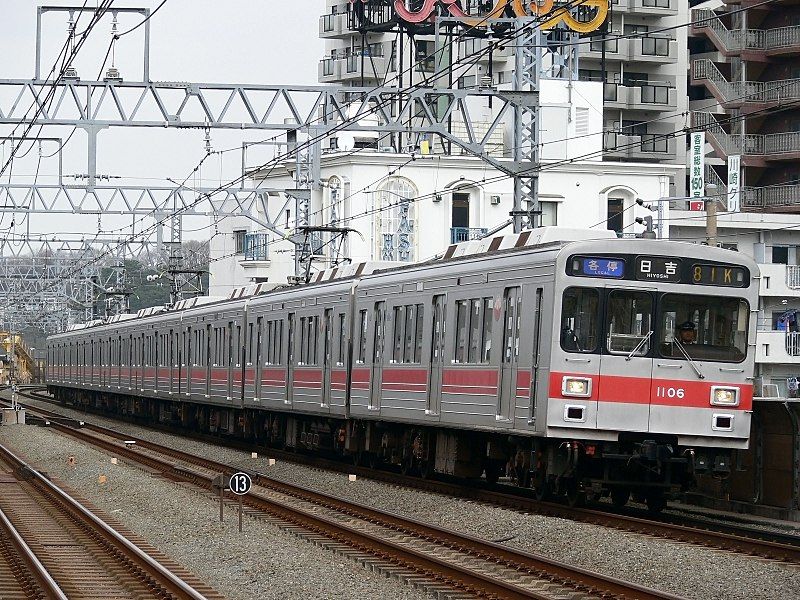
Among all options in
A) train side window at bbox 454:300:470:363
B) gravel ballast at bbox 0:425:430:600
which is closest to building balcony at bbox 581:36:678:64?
gravel ballast at bbox 0:425:430:600

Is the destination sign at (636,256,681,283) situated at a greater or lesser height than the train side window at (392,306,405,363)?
greater

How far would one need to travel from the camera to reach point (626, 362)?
49.9 feet

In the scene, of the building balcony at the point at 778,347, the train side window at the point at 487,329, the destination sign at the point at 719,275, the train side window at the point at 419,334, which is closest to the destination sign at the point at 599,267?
the destination sign at the point at 719,275

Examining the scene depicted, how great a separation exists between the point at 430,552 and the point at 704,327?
409cm

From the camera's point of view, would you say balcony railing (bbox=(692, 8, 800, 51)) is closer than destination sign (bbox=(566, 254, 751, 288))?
No

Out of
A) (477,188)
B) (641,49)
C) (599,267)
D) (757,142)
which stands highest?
(641,49)

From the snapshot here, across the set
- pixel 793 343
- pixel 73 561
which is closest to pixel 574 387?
pixel 73 561

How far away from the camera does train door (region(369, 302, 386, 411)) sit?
844 inches

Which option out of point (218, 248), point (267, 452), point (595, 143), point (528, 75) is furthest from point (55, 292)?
point (528, 75)

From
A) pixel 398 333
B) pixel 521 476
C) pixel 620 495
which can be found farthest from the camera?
pixel 398 333

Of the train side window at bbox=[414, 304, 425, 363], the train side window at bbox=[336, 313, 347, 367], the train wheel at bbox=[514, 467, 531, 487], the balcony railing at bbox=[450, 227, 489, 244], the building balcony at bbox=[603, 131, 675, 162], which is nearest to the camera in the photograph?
the train wheel at bbox=[514, 467, 531, 487]

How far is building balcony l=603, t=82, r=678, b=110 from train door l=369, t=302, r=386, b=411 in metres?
47.2

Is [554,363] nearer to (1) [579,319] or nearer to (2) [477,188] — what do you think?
(1) [579,319]

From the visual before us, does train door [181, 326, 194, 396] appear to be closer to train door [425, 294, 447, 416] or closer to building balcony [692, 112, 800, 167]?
train door [425, 294, 447, 416]
